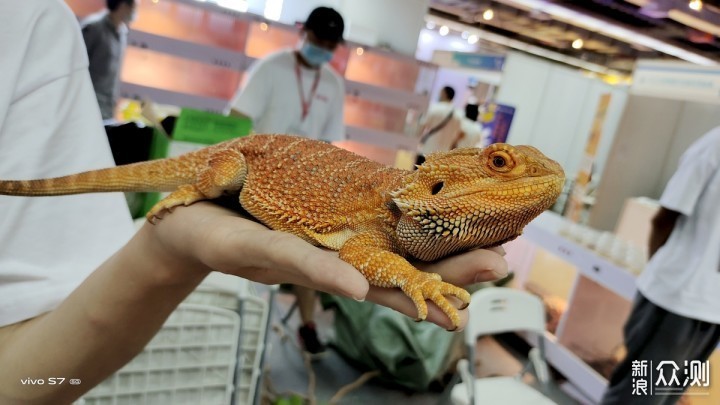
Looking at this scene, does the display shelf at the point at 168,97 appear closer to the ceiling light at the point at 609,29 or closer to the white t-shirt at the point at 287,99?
the white t-shirt at the point at 287,99

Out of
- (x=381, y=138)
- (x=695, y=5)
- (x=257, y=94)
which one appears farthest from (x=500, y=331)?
(x=695, y=5)

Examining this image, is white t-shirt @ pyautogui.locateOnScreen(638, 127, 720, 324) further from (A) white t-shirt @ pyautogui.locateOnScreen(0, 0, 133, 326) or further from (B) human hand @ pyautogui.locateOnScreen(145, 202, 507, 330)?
(A) white t-shirt @ pyautogui.locateOnScreen(0, 0, 133, 326)

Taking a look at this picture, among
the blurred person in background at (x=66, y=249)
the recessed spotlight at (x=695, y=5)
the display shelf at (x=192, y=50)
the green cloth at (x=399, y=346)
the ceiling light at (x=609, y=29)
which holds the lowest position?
the green cloth at (x=399, y=346)

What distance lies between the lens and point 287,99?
2094 mm

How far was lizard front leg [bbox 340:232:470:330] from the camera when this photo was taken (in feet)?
2.29

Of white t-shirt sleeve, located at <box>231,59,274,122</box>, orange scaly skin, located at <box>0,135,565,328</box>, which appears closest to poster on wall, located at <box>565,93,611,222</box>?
white t-shirt sleeve, located at <box>231,59,274,122</box>

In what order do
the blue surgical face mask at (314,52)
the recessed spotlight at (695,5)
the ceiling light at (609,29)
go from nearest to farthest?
the blue surgical face mask at (314,52) < the recessed spotlight at (695,5) < the ceiling light at (609,29)

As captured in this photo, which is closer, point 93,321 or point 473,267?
point 473,267

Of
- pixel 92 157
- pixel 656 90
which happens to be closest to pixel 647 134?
pixel 656 90

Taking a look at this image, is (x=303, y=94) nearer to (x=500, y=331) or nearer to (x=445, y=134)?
(x=445, y=134)

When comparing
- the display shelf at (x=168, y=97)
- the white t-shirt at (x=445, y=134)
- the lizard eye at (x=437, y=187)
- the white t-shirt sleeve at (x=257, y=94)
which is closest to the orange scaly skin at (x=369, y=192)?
the lizard eye at (x=437, y=187)

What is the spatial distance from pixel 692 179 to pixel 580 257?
1352mm

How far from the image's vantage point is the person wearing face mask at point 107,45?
2875mm

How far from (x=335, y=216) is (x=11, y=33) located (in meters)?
0.65
